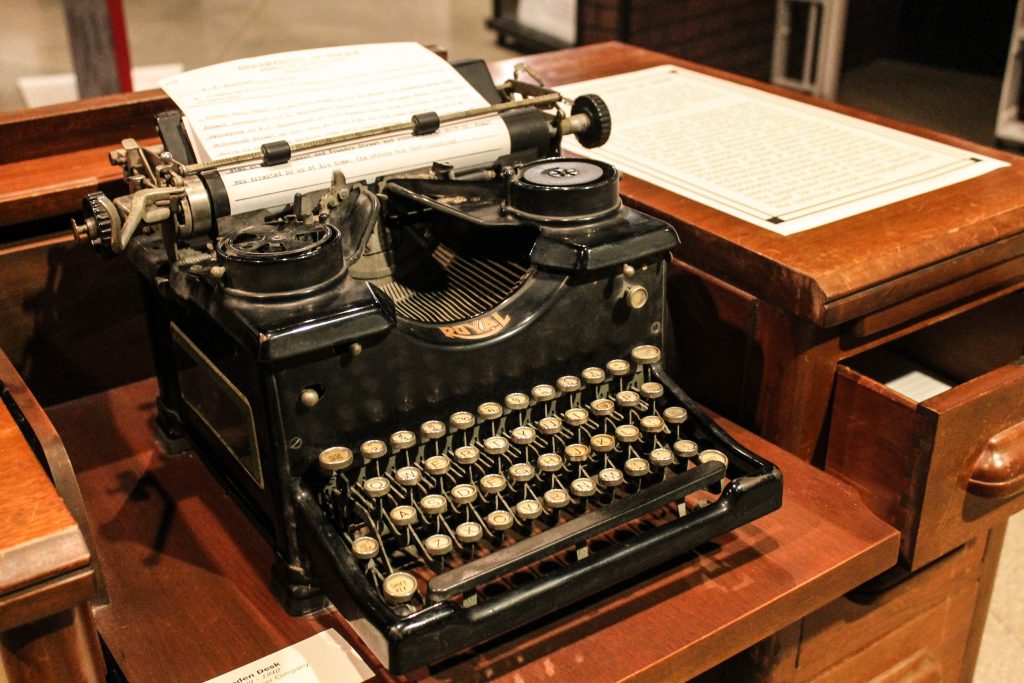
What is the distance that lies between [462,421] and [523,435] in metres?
0.07

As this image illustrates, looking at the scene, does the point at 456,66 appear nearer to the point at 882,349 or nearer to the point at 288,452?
the point at 288,452

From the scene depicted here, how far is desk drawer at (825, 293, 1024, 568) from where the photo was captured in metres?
1.26

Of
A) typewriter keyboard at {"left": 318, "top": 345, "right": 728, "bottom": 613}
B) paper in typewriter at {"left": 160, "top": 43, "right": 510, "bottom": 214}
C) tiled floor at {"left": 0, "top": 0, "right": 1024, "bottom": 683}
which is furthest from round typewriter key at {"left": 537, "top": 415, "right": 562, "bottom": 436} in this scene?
tiled floor at {"left": 0, "top": 0, "right": 1024, "bottom": 683}

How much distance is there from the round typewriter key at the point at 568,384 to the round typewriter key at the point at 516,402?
5 cm

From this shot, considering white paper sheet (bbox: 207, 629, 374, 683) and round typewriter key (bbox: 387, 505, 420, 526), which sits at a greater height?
round typewriter key (bbox: 387, 505, 420, 526)

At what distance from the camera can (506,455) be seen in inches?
48.3

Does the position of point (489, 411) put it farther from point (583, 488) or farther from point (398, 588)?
point (398, 588)

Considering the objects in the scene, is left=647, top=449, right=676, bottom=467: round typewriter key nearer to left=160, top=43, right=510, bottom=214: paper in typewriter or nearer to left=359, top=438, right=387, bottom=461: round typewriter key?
left=359, top=438, right=387, bottom=461: round typewriter key

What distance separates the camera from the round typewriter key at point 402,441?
3.74ft

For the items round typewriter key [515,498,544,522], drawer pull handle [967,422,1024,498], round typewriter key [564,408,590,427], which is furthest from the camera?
drawer pull handle [967,422,1024,498]

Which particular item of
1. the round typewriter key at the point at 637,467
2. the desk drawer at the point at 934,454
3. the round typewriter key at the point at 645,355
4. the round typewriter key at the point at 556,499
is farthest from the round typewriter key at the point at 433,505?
the desk drawer at the point at 934,454

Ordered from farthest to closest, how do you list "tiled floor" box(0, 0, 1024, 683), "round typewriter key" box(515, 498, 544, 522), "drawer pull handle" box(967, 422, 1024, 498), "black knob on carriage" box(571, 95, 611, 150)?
"tiled floor" box(0, 0, 1024, 683) → "black knob on carriage" box(571, 95, 611, 150) → "drawer pull handle" box(967, 422, 1024, 498) → "round typewriter key" box(515, 498, 544, 522)

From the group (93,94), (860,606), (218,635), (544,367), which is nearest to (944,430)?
(860,606)

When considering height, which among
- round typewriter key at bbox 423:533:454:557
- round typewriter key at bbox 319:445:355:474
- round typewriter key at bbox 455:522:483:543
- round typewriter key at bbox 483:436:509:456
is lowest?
round typewriter key at bbox 423:533:454:557
